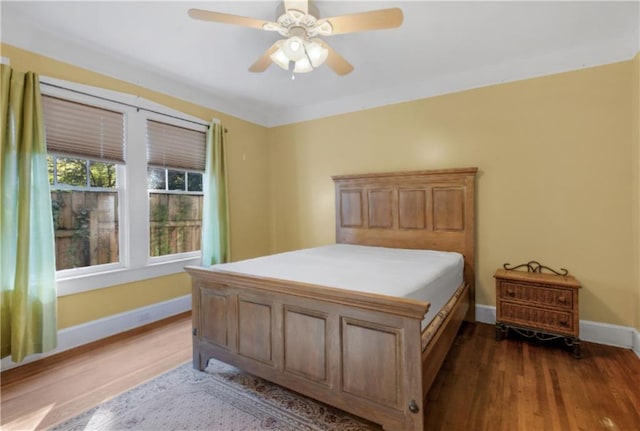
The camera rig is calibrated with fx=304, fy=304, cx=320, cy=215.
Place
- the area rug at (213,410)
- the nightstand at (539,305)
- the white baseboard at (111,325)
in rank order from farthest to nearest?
1. the white baseboard at (111,325)
2. the nightstand at (539,305)
3. the area rug at (213,410)

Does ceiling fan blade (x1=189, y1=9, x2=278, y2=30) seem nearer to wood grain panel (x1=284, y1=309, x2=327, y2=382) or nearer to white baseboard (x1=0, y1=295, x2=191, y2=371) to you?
wood grain panel (x1=284, y1=309, x2=327, y2=382)

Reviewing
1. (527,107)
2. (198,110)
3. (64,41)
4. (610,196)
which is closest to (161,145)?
(198,110)

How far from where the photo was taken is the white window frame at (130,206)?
2.79m

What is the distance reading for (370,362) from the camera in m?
1.58

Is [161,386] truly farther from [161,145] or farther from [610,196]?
[610,196]

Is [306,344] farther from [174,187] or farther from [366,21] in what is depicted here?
[174,187]

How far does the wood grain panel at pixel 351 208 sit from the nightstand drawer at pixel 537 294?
5.63 feet

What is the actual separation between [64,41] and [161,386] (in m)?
2.92

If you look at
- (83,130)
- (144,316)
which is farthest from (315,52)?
(144,316)

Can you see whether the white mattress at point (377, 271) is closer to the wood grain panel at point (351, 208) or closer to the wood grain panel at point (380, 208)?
the wood grain panel at point (380, 208)

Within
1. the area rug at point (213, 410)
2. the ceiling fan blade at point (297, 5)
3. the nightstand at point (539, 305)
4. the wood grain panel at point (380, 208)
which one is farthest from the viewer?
the wood grain panel at point (380, 208)

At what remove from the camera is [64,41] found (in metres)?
2.59

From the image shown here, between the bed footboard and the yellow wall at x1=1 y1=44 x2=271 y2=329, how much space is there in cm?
128

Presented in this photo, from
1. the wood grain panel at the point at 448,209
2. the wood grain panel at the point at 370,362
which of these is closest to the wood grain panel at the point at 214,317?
the wood grain panel at the point at 370,362
